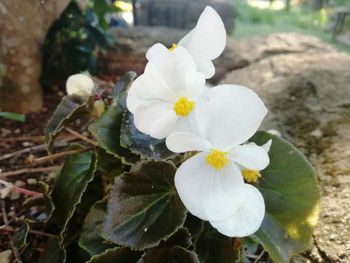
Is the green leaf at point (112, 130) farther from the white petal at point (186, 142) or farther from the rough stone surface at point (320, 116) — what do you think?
the rough stone surface at point (320, 116)

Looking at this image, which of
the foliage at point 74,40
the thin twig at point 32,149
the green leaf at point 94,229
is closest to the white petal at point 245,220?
the green leaf at point 94,229

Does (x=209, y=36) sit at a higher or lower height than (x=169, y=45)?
higher

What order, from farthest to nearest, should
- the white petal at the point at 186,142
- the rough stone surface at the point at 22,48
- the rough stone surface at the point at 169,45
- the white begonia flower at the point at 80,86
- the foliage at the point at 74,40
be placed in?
the rough stone surface at the point at 169,45 < the foliage at the point at 74,40 < the rough stone surface at the point at 22,48 < the white begonia flower at the point at 80,86 < the white petal at the point at 186,142

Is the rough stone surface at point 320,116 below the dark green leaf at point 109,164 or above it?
below

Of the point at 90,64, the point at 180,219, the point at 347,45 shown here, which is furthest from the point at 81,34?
the point at 347,45

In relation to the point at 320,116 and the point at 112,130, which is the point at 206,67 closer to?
the point at 112,130

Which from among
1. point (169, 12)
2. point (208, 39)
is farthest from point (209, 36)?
point (169, 12)

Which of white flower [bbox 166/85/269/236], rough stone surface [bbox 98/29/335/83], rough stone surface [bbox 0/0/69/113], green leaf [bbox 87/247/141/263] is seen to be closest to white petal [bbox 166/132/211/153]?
white flower [bbox 166/85/269/236]
